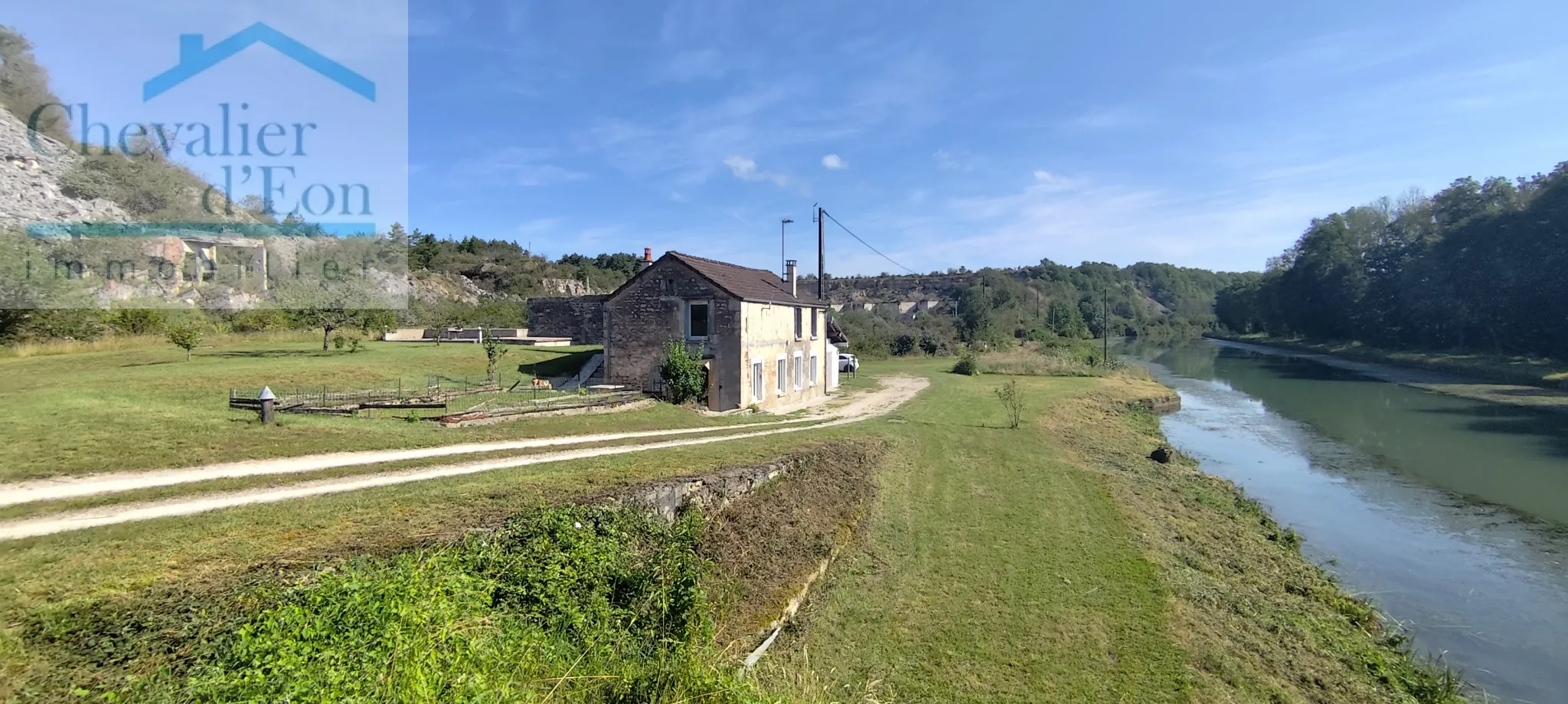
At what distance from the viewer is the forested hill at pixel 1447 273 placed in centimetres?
4288

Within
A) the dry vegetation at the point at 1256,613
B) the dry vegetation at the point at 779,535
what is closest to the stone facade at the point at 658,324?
the dry vegetation at the point at 779,535

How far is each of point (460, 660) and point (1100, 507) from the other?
475 inches

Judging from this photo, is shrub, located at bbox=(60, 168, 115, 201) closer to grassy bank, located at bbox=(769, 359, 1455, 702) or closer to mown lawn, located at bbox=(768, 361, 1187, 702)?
grassy bank, located at bbox=(769, 359, 1455, 702)

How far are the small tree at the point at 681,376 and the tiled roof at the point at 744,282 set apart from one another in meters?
2.62

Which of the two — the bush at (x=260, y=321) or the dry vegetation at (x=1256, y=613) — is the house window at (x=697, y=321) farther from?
the bush at (x=260, y=321)

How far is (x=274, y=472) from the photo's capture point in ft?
33.9

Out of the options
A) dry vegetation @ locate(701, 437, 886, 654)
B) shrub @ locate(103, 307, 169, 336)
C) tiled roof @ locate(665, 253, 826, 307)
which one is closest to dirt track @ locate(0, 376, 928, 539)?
dry vegetation @ locate(701, 437, 886, 654)

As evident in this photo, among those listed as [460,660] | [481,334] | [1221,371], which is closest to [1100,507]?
[460,660]

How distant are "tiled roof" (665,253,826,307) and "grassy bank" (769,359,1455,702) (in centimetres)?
1013

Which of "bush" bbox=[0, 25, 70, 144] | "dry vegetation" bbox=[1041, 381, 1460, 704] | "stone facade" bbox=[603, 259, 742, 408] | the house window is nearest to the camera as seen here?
"dry vegetation" bbox=[1041, 381, 1460, 704]

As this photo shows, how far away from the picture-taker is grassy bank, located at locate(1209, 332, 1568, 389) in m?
38.5

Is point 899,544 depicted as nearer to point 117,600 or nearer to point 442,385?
point 117,600

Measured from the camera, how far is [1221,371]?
54312mm

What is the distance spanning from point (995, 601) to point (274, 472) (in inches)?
430
